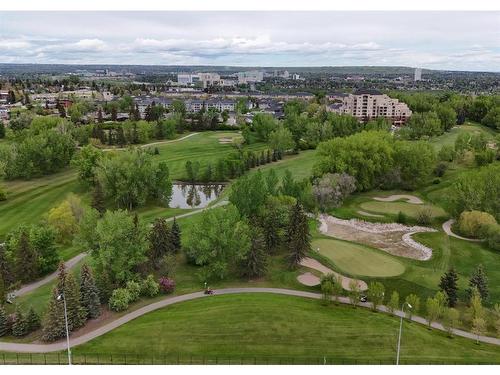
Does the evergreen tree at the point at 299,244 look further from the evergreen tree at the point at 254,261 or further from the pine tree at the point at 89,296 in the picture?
the pine tree at the point at 89,296

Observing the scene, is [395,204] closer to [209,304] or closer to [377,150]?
[377,150]

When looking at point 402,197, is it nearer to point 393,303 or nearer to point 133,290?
point 393,303

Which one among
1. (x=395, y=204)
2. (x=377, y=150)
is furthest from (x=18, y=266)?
(x=377, y=150)

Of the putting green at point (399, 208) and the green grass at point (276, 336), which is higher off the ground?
the putting green at point (399, 208)

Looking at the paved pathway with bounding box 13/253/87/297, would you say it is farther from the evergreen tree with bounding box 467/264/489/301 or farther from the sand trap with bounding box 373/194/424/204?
the sand trap with bounding box 373/194/424/204

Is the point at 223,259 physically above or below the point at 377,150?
below

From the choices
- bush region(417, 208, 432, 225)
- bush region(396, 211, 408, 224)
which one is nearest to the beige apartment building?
bush region(396, 211, 408, 224)

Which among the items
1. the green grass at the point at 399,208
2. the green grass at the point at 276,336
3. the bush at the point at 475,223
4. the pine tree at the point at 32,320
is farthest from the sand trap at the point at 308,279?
the green grass at the point at 399,208
